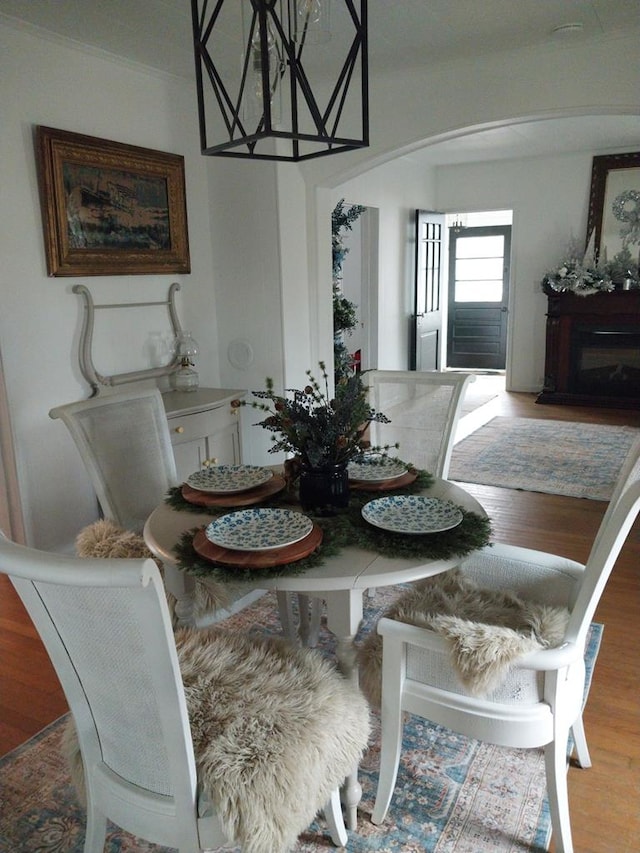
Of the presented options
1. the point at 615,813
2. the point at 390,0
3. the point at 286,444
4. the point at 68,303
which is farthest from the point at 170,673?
the point at 390,0

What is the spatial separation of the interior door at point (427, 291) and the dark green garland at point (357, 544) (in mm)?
6135

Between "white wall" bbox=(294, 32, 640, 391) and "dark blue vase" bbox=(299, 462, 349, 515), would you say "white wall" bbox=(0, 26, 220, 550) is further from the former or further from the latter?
"dark blue vase" bbox=(299, 462, 349, 515)

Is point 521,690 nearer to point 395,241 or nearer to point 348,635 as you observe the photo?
point 348,635

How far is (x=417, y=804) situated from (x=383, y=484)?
36.5 inches

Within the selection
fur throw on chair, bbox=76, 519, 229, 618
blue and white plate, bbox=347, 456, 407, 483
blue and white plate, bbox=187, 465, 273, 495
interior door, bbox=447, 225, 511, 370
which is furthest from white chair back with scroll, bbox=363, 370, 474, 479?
interior door, bbox=447, 225, 511, 370

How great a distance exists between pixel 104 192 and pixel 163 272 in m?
0.57

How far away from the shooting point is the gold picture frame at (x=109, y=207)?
3148 mm

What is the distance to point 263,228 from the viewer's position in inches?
157

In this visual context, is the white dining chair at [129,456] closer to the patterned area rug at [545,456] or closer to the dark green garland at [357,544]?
the dark green garland at [357,544]

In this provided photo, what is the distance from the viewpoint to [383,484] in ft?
7.01

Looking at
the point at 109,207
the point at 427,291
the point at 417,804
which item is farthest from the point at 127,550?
the point at 427,291

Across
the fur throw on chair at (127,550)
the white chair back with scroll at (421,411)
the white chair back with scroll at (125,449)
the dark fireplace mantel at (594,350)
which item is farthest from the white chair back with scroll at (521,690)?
the dark fireplace mantel at (594,350)

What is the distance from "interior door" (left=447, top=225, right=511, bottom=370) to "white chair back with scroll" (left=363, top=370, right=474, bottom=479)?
6.81 metres

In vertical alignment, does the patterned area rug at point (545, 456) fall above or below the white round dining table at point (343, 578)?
below
